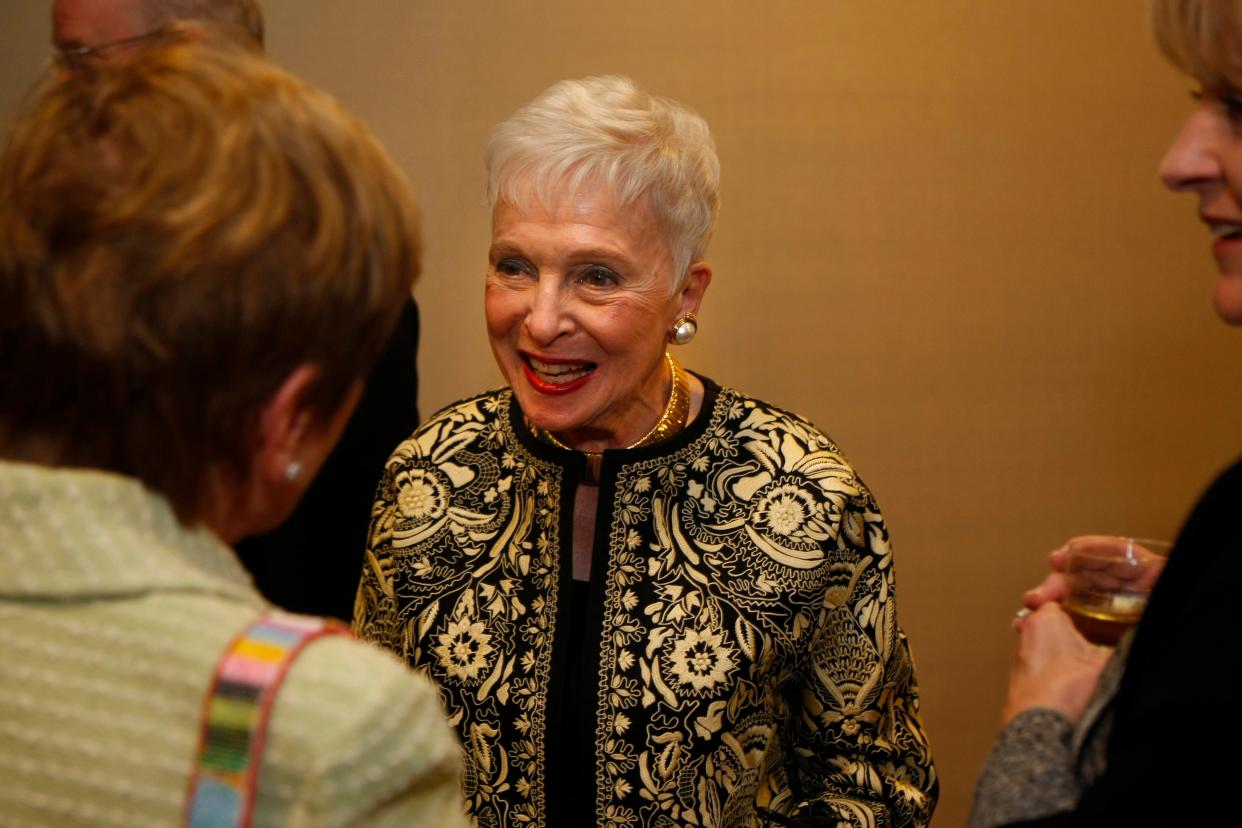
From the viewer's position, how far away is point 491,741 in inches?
69.8

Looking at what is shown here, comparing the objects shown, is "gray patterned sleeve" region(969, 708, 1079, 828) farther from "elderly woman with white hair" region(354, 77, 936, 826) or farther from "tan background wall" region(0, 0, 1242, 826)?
"tan background wall" region(0, 0, 1242, 826)

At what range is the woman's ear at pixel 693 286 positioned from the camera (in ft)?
6.47

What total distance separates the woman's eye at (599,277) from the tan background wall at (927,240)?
3.74 feet

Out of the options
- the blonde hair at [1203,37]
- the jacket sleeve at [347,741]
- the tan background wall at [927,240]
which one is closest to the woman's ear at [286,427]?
the jacket sleeve at [347,741]

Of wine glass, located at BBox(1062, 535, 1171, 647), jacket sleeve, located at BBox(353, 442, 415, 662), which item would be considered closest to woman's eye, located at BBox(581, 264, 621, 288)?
jacket sleeve, located at BBox(353, 442, 415, 662)

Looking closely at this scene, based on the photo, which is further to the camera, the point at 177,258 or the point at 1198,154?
the point at 1198,154

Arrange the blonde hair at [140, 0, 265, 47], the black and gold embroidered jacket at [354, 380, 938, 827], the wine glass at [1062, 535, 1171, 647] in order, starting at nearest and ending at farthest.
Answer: the wine glass at [1062, 535, 1171, 647] < the black and gold embroidered jacket at [354, 380, 938, 827] < the blonde hair at [140, 0, 265, 47]

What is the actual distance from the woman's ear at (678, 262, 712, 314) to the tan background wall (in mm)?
972

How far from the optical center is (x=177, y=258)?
845mm

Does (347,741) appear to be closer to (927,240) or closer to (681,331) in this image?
(681,331)

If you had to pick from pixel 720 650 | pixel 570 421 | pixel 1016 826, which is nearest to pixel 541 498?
pixel 570 421

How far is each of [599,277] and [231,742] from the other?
3.77ft

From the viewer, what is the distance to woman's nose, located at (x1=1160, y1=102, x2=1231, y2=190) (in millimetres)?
1131

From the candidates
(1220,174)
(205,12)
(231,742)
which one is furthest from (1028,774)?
(205,12)
